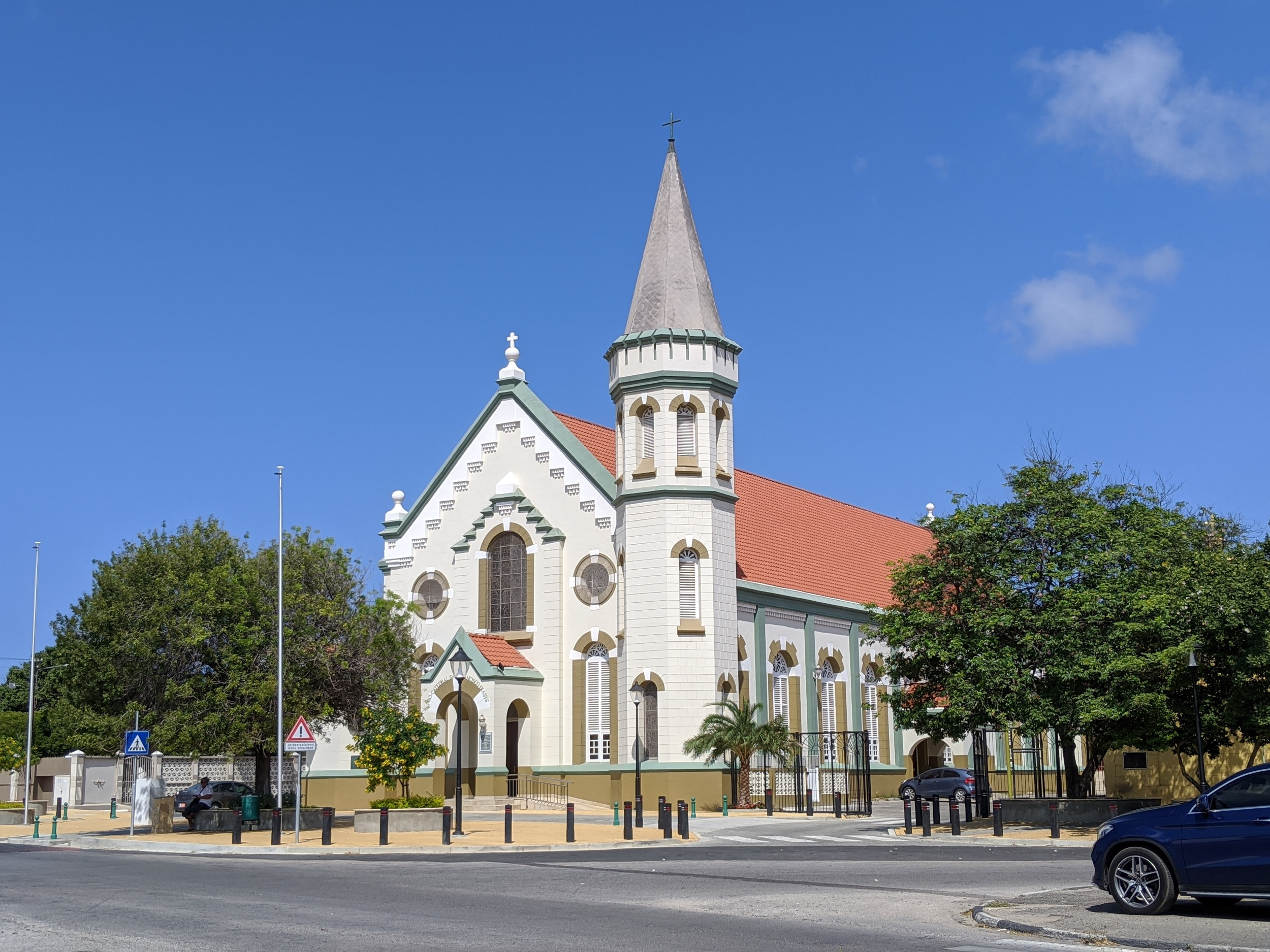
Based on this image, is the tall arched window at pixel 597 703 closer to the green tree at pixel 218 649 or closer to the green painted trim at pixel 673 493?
the green painted trim at pixel 673 493

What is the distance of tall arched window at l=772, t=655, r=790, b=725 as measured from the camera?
163ft

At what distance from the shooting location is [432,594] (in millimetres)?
50781

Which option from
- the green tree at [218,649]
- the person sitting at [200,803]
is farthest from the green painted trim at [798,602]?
the person sitting at [200,803]

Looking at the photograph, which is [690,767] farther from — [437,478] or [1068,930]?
[1068,930]

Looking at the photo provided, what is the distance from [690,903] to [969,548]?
1836cm

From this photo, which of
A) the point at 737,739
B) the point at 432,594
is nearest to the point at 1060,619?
the point at 737,739

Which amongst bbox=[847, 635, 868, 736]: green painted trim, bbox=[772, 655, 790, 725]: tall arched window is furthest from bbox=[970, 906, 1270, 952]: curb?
bbox=[847, 635, 868, 736]: green painted trim

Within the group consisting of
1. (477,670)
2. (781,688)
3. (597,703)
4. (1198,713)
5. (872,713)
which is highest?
(477,670)

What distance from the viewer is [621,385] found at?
45625mm

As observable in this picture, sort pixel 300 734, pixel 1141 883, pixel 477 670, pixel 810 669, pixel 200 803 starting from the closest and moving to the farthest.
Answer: pixel 1141 883 < pixel 300 734 < pixel 200 803 < pixel 477 670 < pixel 810 669

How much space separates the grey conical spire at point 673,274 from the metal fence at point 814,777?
1443 centimetres

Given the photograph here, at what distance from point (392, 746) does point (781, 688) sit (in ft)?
70.7

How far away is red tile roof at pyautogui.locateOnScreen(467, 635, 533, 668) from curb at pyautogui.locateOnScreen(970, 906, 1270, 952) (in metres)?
33.0

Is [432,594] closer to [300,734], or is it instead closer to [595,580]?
[595,580]
